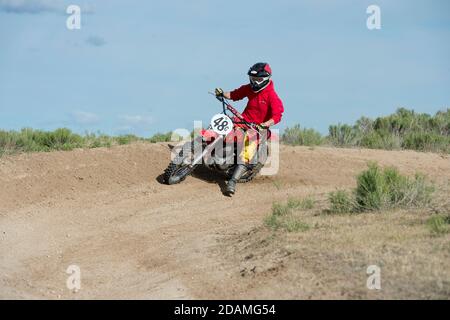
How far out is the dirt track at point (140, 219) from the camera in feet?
30.7

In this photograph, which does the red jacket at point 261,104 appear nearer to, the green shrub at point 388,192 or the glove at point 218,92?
the glove at point 218,92

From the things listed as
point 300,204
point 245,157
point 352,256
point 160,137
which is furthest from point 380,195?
point 160,137

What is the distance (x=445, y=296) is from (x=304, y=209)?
16.0ft

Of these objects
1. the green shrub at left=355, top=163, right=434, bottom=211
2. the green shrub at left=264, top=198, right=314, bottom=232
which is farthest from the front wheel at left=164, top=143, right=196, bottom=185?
the green shrub at left=355, top=163, right=434, bottom=211

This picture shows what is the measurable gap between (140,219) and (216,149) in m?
2.32

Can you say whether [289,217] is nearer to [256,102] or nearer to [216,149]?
[216,149]

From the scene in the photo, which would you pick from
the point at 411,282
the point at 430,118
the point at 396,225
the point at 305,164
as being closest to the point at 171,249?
the point at 396,225

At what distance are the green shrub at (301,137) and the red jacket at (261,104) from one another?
220 inches

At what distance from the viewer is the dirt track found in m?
9.34

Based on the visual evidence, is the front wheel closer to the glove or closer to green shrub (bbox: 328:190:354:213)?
the glove

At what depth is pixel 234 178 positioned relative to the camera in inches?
563

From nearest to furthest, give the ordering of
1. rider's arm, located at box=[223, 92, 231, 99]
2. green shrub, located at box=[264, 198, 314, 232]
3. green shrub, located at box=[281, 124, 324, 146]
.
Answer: green shrub, located at box=[264, 198, 314, 232]
rider's arm, located at box=[223, 92, 231, 99]
green shrub, located at box=[281, 124, 324, 146]

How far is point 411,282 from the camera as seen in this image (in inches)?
312
